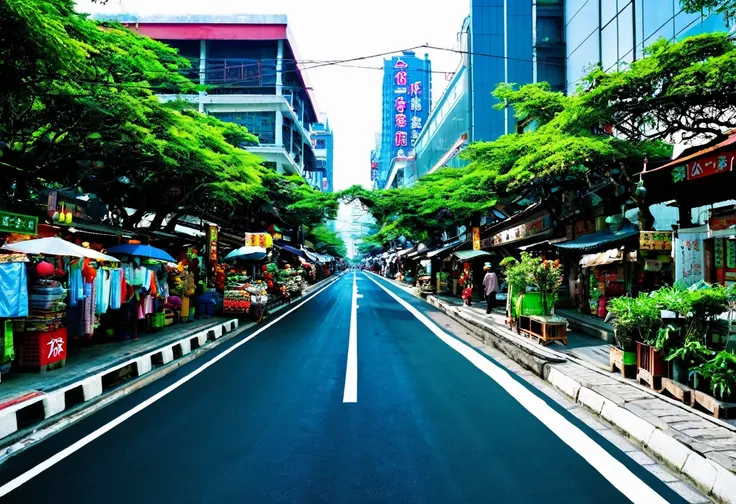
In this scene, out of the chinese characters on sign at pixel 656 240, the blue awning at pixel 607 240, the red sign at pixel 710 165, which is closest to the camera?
the red sign at pixel 710 165

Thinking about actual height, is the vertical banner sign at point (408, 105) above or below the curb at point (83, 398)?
above

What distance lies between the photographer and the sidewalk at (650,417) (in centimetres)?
399

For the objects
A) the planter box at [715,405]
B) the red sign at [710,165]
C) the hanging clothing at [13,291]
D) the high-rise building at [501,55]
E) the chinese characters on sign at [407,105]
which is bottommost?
the planter box at [715,405]

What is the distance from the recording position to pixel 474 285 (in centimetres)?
2592

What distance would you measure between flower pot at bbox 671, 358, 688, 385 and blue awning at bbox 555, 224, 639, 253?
25.8 ft

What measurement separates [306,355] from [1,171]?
344 inches

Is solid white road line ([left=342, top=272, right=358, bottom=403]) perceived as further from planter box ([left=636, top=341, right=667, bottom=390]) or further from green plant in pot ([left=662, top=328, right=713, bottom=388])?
green plant in pot ([left=662, top=328, right=713, bottom=388])

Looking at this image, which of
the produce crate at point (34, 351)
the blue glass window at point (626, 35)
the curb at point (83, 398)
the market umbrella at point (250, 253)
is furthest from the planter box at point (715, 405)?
→ the blue glass window at point (626, 35)

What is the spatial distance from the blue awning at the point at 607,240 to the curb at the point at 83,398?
1183 cm

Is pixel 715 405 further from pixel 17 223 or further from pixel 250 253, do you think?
pixel 250 253

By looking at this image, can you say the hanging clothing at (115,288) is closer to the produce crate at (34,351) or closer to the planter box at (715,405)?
the produce crate at (34,351)

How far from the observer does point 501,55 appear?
1531 inches

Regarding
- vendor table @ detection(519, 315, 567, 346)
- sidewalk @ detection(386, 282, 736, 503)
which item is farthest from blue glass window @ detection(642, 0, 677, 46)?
sidewalk @ detection(386, 282, 736, 503)

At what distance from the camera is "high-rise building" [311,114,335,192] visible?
Answer: 9193 cm
